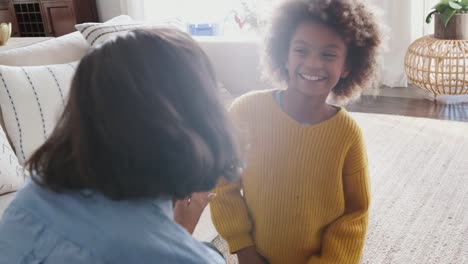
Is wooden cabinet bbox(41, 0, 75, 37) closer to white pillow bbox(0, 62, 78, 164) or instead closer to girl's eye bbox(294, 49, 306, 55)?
white pillow bbox(0, 62, 78, 164)

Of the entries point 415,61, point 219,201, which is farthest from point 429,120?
point 219,201

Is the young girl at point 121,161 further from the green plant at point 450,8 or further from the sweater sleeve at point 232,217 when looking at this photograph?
the green plant at point 450,8

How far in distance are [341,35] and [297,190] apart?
359mm

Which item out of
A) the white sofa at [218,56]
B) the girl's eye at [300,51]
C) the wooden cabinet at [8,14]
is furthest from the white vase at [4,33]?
the wooden cabinet at [8,14]

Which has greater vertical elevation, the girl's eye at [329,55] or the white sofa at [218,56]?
the girl's eye at [329,55]

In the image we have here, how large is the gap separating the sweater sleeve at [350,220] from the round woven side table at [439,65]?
2.03m

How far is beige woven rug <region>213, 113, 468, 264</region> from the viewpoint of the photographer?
5.29ft

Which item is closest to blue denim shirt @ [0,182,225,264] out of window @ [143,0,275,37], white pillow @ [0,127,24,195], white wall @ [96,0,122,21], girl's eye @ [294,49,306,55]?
girl's eye @ [294,49,306,55]

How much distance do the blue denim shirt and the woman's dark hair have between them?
0.02 m

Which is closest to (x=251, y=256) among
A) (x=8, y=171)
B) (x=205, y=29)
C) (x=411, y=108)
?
(x=8, y=171)

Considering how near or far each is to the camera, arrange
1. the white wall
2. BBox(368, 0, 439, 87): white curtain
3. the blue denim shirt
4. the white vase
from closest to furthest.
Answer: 1. the blue denim shirt
2. the white vase
3. BBox(368, 0, 439, 87): white curtain
4. the white wall

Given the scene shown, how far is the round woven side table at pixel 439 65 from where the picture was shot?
2791mm

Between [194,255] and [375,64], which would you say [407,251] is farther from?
[194,255]

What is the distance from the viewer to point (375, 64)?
3.69 feet
